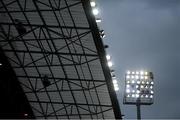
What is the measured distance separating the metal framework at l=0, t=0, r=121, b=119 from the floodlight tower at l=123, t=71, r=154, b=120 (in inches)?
186

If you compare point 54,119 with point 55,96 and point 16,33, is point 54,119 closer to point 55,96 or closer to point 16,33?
point 55,96

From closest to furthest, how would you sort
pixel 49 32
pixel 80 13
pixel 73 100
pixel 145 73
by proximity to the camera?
pixel 80 13 → pixel 49 32 → pixel 73 100 → pixel 145 73

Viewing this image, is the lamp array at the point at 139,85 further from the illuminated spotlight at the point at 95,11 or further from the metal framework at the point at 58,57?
the illuminated spotlight at the point at 95,11

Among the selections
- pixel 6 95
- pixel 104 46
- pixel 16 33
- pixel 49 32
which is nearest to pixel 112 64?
pixel 104 46

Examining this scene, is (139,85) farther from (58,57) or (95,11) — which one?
(95,11)

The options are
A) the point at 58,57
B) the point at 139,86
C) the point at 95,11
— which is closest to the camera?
the point at 95,11

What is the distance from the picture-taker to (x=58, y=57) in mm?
37469

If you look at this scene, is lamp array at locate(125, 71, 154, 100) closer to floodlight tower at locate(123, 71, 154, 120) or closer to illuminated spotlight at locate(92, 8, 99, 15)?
floodlight tower at locate(123, 71, 154, 120)

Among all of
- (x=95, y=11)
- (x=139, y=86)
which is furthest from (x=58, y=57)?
(x=139, y=86)

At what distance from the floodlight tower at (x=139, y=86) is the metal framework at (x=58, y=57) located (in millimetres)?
4720

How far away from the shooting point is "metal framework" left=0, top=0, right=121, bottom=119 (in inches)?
1326

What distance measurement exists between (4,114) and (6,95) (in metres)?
1.73

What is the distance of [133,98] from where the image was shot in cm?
4622

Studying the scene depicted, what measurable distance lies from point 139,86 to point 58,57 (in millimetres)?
10664
